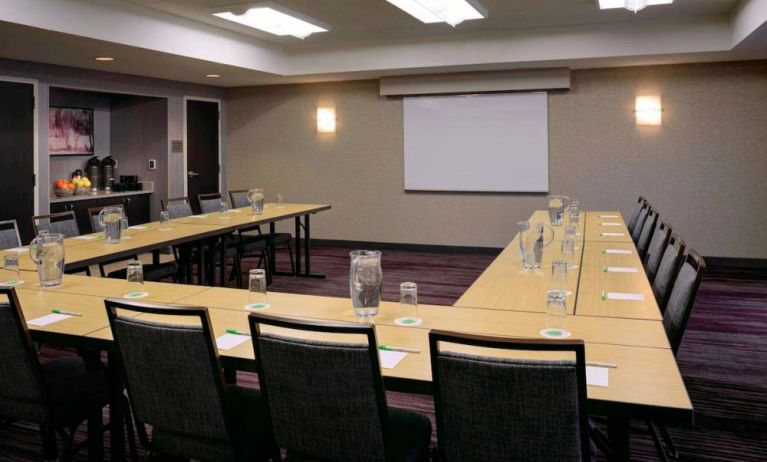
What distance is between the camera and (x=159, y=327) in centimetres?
196

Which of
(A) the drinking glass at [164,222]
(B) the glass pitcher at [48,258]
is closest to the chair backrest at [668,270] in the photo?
(B) the glass pitcher at [48,258]

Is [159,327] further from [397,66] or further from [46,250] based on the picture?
[397,66]

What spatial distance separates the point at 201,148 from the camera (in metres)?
9.52

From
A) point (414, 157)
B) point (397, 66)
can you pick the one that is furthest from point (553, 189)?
point (397, 66)

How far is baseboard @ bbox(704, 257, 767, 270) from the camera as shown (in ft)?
24.9

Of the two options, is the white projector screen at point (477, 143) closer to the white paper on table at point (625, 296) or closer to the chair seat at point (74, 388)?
the white paper on table at point (625, 296)

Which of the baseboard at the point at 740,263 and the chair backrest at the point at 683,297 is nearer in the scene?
the chair backrest at the point at 683,297

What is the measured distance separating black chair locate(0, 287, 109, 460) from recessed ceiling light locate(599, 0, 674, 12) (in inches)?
200

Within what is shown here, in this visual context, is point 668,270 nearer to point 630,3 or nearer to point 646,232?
point 646,232

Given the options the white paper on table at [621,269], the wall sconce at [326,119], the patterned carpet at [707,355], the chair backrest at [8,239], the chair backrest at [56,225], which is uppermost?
the wall sconce at [326,119]

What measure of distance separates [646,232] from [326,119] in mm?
5314

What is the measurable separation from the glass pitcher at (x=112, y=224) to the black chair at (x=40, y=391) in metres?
2.10

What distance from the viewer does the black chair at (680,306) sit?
2.58m

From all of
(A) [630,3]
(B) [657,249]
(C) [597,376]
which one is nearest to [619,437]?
(C) [597,376]
